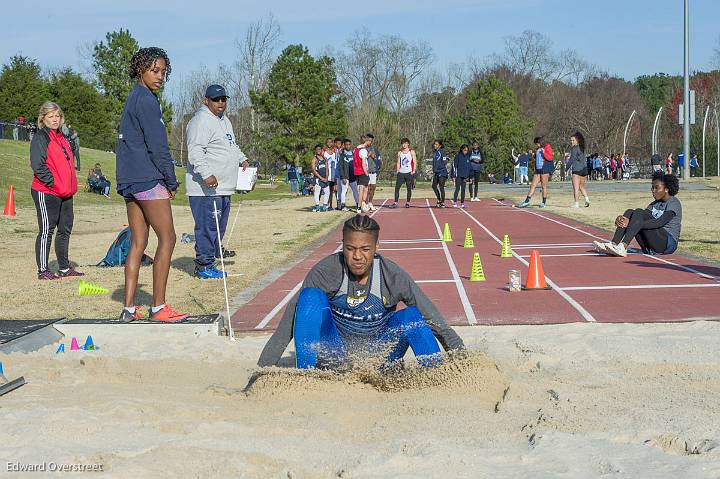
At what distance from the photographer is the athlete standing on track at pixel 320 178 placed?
2578cm

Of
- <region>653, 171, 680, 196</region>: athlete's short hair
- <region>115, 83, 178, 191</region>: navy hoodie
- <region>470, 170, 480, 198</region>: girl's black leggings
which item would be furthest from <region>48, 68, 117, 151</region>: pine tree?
<region>115, 83, 178, 191</region>: navy hoodie

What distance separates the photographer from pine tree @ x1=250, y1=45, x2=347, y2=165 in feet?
194

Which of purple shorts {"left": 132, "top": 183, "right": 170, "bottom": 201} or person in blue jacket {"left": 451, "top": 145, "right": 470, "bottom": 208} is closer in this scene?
purple shorts {"left": 132, "top": 183, "right": 170, "bottom": 201}

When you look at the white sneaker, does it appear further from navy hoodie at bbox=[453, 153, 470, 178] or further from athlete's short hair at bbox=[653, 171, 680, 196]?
navy hoodie at bbox=[453, 153, 470, 178]

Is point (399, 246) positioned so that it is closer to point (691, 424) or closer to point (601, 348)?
point (601, 348)

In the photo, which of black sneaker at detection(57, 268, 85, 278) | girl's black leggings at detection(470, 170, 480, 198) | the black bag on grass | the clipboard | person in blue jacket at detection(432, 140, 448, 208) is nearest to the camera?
black sneaker at detection(57, 268, 85, 278)

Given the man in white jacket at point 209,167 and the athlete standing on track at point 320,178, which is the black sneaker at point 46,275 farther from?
the athlete standing on track at point 320,178

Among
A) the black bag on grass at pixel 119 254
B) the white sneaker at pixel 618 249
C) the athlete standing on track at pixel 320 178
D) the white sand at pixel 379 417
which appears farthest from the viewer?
the athlete standing on track at pixel 320 178

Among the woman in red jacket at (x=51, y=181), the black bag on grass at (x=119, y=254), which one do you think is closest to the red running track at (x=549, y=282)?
the black bag on grass at (x=119, y=254)

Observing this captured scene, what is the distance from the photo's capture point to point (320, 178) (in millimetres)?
25938

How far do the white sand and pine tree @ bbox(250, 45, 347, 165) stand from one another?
5305 centimetres

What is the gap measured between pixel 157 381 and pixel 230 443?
168cm

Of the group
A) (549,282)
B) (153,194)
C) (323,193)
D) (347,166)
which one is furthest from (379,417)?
(323,193)

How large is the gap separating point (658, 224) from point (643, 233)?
27cm
